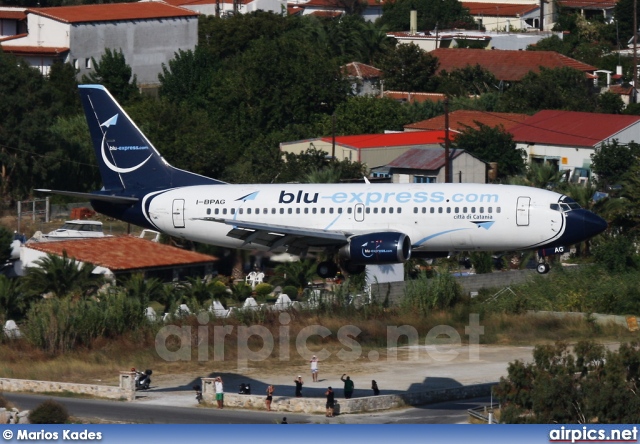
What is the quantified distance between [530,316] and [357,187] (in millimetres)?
16247

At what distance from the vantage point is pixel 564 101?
133m

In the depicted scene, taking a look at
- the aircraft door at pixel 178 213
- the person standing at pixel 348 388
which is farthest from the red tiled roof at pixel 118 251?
the person standing at pixel 348 388

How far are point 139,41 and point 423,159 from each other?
46998mm

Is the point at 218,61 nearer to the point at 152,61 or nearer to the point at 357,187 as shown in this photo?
the point at 152,61

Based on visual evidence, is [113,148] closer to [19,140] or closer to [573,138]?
[19,140]

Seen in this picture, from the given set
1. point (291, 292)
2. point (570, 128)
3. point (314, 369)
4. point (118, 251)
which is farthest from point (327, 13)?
point (314, 369)

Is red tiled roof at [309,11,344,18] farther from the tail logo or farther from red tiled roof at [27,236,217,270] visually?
the tail logo

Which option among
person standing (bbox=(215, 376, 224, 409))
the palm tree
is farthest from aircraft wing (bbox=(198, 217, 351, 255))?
the palm tree

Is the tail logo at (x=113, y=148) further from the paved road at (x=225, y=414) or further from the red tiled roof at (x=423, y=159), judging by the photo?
the red tiled roof at (x=423, y=159)

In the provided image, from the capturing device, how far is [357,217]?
63250mm

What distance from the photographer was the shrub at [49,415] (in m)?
47.2

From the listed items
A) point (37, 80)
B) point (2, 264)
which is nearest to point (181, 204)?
→ point (2, 264)

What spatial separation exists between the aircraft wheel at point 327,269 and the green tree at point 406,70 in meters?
83.3

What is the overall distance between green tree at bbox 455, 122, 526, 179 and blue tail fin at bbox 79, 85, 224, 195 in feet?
142
